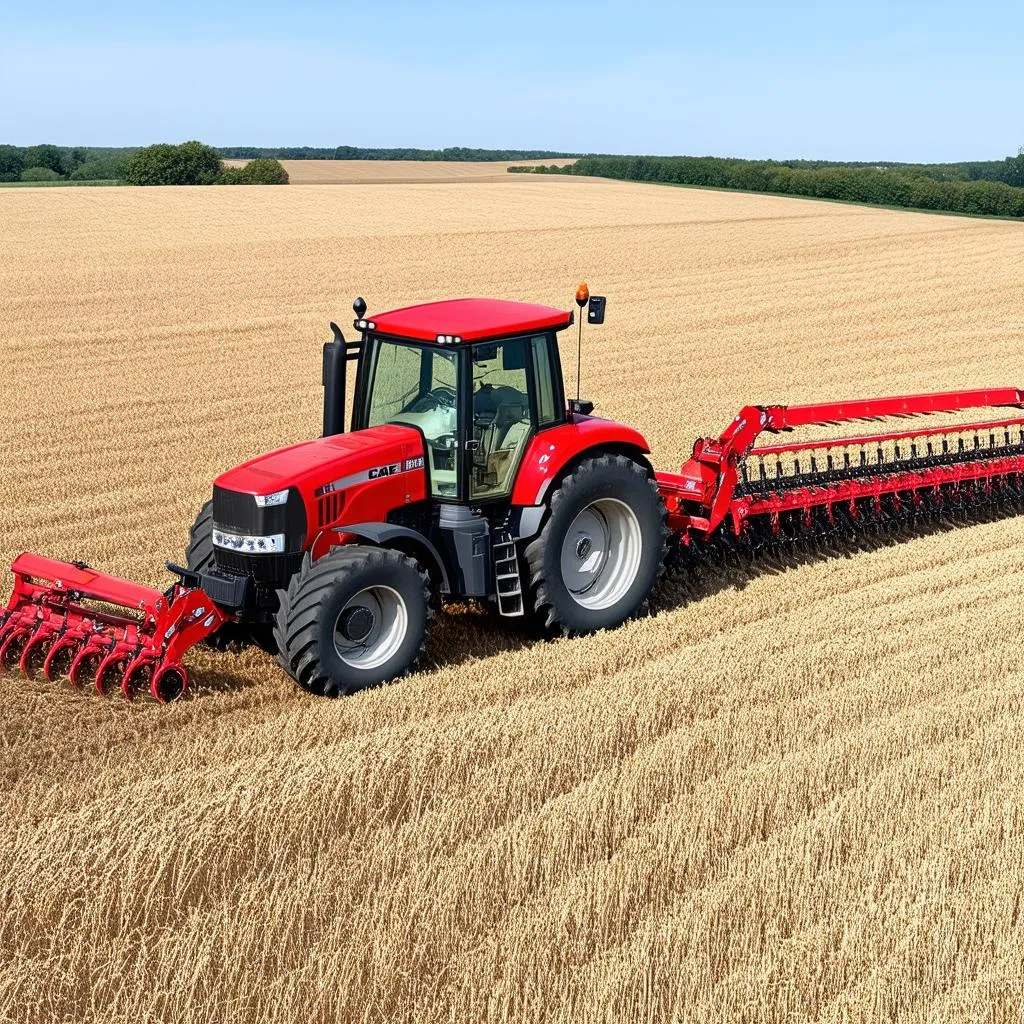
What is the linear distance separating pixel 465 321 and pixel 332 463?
111cm

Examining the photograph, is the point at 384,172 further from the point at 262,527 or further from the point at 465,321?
the point at 262,527

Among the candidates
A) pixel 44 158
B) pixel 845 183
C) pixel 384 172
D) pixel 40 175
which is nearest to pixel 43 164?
pixel 44 158

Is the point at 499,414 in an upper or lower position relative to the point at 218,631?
upper

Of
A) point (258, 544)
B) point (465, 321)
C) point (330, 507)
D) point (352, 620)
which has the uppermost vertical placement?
point (465, 321)

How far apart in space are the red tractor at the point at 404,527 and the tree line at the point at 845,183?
1683 inches

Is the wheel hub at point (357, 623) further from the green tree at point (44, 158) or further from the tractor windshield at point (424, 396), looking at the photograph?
the green tree at point (44, 158)

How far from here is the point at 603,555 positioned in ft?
25.5

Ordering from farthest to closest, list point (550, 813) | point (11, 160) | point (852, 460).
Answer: point (11, 160)
point (852, 460)
point (550, 813)

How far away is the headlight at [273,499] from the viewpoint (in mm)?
6395

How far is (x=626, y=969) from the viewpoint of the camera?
4.36 meters

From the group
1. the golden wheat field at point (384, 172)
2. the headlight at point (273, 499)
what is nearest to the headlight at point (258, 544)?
the headlight at point (273, 499)

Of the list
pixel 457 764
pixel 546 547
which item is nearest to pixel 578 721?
pixel 457 764

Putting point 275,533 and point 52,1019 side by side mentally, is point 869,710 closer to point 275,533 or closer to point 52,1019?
point 275,533

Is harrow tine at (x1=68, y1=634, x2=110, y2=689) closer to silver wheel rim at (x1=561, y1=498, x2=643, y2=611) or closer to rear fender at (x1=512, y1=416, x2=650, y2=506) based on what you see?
rear fender at (x1=512, y1=416, x2=650, y2=506)
